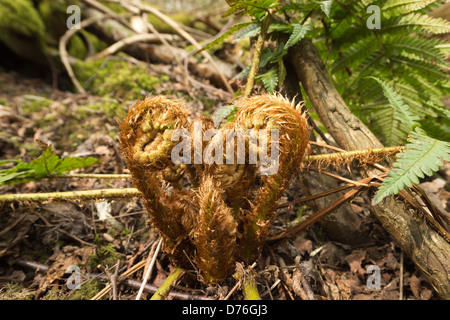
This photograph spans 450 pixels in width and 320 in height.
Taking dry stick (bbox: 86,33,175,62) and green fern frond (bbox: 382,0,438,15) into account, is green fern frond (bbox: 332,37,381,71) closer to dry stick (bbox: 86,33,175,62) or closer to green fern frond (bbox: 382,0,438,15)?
green fern frond (bbox: 382,0,438,15)

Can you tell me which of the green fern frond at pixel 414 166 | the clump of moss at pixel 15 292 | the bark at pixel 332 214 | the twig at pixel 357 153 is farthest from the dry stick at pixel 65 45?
the green fern frond at pixel 414 166

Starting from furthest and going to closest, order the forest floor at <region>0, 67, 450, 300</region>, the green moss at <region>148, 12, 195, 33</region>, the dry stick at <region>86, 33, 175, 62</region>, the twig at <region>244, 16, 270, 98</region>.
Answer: the green moss at <region>148, 12, 195, 33</region>
the dry stick at <region>86, 33, 175, 62</region>
the twig at <region>244, 16, 270, 98</region>
the forest floor at <region>0, 67, 450, 300</region>

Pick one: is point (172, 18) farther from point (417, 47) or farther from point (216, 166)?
point (216, 166)

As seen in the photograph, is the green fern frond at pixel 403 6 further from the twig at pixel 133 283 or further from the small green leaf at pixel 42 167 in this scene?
the small green leaf at pixel 42 167

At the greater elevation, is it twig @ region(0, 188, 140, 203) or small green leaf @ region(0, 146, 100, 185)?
small green leaf @ region(0, 146, 100, 185)

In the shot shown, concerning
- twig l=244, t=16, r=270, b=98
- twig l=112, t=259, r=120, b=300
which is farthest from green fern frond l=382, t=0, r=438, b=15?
twig l=112, t=259, r=120, b=300

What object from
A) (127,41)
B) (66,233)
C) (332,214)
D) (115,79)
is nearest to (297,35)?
(332,214)
